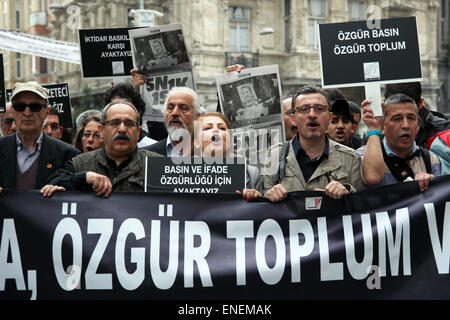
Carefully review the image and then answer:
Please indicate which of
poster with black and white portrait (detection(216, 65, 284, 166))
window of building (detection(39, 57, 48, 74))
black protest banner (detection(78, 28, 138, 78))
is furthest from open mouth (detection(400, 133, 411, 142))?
window of building (detection(39, 57, 48, 74))

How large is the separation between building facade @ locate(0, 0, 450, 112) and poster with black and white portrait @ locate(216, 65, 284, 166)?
88.2 ft

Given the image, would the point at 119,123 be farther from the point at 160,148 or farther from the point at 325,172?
the point at 325,172

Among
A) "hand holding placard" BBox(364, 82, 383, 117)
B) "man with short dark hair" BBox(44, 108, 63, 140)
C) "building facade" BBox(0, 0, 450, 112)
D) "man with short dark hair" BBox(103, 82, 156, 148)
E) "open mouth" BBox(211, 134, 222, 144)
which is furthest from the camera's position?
"building facade" BBox(0, 0, 450, 112)

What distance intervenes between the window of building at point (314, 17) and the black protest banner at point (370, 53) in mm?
31001

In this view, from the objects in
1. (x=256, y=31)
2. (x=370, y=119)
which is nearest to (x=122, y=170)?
(x=370, y=119)

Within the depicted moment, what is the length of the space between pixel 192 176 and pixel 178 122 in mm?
1032

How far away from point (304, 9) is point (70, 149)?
3161cm

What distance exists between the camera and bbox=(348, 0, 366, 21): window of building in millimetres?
39091

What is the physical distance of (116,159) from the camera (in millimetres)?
6180

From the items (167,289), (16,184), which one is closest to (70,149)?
(16,184)

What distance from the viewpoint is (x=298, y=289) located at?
18.9ft

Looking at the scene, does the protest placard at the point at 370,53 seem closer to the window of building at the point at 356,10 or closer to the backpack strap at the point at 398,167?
the backpack strap at the point at 398,167

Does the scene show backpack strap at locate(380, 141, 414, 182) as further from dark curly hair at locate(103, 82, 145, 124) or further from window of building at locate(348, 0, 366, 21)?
window of building at locate(348, 0, 366, 21)

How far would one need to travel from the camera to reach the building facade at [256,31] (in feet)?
116
